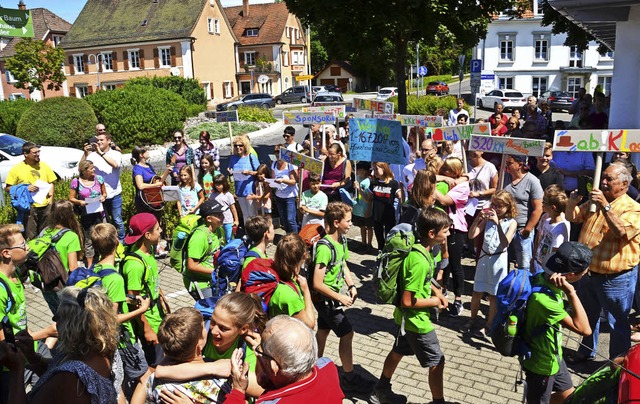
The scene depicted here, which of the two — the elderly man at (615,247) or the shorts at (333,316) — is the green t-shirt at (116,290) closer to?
the shorts at (333,316)

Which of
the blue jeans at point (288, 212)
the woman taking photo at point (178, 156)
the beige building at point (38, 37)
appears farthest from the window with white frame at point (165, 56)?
the blue jeans at point (288, 212)

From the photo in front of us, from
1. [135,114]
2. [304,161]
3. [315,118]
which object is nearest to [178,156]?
[315,118]

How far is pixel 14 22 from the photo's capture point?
934 cm

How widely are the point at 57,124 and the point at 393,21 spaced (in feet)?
44.3

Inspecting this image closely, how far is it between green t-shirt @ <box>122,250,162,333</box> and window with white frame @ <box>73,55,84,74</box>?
55143 millimetres

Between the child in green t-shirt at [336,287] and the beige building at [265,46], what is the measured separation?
5684cm

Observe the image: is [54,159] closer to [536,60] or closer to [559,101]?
[559,101]

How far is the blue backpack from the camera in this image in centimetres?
382

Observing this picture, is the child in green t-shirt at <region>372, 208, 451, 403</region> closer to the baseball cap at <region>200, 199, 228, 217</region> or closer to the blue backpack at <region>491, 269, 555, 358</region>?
the blue backpack at <region>491, 269, 555, 358</region>

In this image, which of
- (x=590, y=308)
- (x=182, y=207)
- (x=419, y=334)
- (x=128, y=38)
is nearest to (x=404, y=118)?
(x=182, y=207)

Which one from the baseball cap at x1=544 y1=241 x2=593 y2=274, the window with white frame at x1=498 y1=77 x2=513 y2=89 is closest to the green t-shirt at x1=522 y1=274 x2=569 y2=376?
the baseball cap at x1=544 y1=241 x2=593 y2=274

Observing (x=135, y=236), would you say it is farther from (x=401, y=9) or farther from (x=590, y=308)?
(x=401, y=9)

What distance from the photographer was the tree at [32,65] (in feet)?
105

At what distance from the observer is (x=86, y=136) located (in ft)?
69.4
